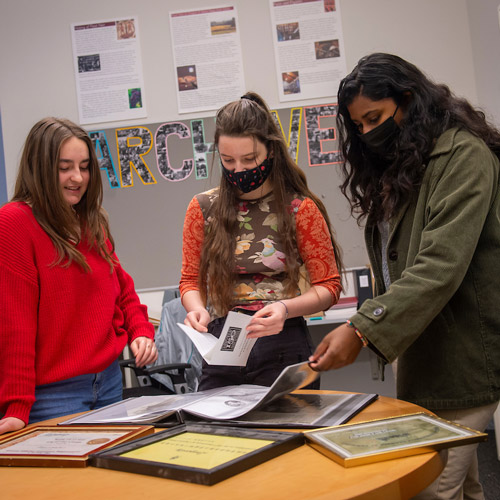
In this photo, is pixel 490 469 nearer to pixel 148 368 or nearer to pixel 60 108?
pixel 148 368

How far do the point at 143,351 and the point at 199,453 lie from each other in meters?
0.75

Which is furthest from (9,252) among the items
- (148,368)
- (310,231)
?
(148,368)

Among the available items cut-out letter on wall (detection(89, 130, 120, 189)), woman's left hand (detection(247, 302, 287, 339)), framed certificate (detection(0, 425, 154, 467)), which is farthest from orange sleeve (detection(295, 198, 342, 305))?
cut-out letter on wall (detection(89, 130, 120, 189))

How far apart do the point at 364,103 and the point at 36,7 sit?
3095 mm

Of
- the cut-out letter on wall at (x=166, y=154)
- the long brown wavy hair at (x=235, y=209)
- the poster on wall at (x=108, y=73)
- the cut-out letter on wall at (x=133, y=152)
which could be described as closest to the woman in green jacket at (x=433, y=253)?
the long brown wavy hair at (x=235, y=209)

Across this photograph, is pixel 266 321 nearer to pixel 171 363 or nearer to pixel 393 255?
pixel 393 255

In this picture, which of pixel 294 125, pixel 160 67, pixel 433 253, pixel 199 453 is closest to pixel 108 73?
pixel 160 67

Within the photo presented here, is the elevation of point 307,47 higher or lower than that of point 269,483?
higher

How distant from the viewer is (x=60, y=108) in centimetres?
364

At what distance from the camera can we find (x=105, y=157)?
3.62 m

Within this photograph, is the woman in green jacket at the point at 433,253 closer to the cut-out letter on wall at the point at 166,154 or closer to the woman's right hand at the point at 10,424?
the woman's right hand at the point at 10,424

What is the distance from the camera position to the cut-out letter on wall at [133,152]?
11.8 ft

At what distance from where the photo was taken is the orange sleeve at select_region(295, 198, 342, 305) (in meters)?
1.60

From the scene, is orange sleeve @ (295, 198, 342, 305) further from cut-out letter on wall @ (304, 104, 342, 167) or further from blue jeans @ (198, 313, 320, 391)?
cut-out letter on wall @ (304, 104, 342, 167)
